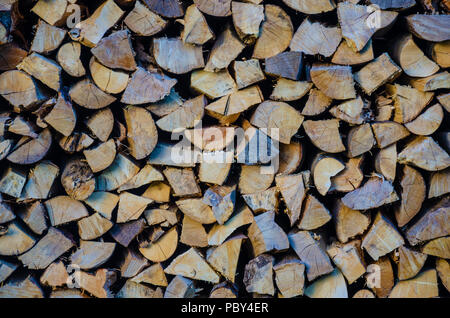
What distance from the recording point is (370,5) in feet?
6.55

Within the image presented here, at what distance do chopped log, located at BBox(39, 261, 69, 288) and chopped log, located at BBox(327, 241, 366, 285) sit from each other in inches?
62.8

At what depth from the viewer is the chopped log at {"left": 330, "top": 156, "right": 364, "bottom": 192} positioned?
212 centimetres

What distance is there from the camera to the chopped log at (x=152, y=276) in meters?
2.22

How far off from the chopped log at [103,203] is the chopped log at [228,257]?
66cm

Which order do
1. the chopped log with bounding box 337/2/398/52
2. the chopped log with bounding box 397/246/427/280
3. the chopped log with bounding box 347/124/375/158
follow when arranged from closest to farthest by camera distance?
the chopped log with bounding box 337/2/398/52 < the chopped log with bounding box 347/124/375/158 < the chopped log with bounding box 397/246/427/280

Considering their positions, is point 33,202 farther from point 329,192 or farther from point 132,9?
point 329,192

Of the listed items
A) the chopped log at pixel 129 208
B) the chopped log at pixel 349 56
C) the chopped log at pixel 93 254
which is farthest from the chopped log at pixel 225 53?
the chopped log at pixel 93 254

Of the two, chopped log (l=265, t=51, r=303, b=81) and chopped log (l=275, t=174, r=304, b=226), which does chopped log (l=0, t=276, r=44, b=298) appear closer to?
chopped log (l=275, t=174, r=304, b=226)

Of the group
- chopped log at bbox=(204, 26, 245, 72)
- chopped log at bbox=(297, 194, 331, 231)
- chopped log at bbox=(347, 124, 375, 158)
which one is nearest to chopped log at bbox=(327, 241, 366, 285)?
chopped log at bbox=(297, 194, 331, 231)

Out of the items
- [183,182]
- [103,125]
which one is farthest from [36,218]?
[183,182]

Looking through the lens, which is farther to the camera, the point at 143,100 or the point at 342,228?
the point at 342,228
